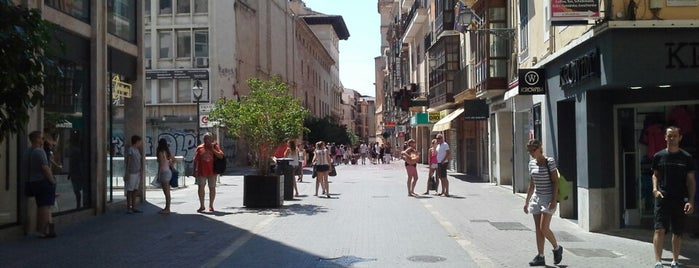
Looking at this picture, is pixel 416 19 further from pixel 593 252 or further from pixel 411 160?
pixel 593 252

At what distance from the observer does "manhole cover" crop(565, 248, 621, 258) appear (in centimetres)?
952

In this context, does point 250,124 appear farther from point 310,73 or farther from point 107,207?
point 310,73

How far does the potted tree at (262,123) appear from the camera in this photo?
634 inches

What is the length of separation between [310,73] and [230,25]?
31.6 metres

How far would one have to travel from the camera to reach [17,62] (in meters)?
6.36

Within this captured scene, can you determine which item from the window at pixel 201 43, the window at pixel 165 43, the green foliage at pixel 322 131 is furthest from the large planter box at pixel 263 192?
the green foliage at pixel 322 131

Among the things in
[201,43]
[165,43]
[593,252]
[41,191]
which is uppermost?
[165,43]

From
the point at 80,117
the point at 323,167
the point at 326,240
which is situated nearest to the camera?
the point at 326,240

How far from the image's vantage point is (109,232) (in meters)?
11.8

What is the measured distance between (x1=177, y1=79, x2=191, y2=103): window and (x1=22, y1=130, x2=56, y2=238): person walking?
33414mm

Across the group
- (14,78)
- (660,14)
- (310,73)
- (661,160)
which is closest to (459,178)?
(660,14)

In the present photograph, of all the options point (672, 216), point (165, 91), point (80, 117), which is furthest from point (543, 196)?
point (165, 91)

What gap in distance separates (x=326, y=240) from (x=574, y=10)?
5151mm

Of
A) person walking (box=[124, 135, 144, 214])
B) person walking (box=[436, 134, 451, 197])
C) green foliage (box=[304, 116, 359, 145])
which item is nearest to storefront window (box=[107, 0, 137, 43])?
person walking (box=[124, 135, 144, 214])
